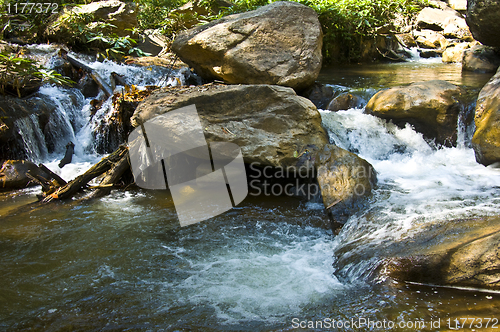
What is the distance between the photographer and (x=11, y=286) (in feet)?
8.99

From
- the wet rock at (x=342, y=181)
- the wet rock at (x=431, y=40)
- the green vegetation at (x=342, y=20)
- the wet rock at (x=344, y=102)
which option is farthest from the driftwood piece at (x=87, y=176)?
the wet rock at (x=431, y=40)

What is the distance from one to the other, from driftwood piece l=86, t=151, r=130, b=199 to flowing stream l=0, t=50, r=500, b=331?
158mm

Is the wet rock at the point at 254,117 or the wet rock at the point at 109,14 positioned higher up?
the wet rock at the point at 109,14

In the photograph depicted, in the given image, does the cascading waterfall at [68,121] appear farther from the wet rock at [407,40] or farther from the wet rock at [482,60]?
the wet rock at [407,40]

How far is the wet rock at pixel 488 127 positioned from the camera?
4293 millimetres

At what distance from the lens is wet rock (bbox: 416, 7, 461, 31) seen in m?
14.6

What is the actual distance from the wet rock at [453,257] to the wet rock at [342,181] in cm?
104

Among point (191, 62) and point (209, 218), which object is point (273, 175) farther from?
point (191, 62)

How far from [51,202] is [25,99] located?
289cm

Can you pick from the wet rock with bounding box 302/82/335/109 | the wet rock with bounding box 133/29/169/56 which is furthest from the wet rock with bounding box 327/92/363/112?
the wet rock with bounding box 133/29/169/56

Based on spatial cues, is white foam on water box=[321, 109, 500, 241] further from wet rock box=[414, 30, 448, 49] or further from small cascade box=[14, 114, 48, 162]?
wet rock box=[414, 30, 448, 49]

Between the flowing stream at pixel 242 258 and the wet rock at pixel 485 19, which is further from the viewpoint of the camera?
the wet rock at pixel 485 19

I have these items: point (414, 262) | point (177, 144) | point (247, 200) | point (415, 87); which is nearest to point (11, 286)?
point (177, 144)

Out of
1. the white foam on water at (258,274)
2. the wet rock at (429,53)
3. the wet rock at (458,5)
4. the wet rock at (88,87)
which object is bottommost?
the white foam on water at (258,274)
